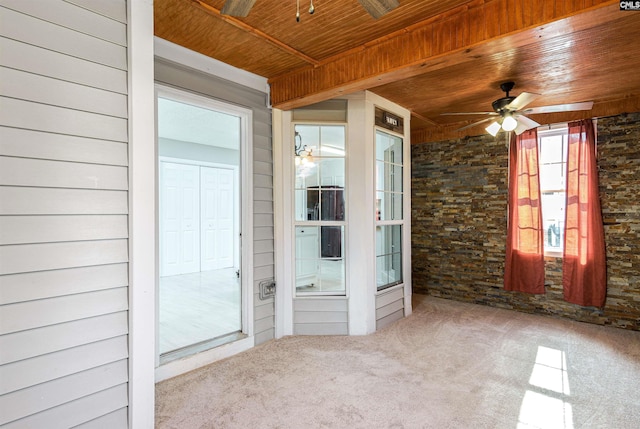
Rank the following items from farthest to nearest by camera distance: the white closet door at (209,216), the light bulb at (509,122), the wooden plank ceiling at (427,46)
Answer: the white closet door at (209,216), the light bulb at (509,122), the wooden plank ceiling at (427,46)

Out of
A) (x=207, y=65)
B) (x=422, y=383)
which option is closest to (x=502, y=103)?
(x=422, y=383)

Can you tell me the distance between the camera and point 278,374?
106 inches

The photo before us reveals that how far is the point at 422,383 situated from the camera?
256cm

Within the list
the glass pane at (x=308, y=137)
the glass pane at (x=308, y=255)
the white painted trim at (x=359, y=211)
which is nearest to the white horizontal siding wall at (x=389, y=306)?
the white painted trim at (x=359, y=211)

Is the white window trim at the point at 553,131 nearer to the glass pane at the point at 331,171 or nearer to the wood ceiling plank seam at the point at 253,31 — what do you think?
the glass pane at the point at 331,171

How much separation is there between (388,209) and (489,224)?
5.64 feet

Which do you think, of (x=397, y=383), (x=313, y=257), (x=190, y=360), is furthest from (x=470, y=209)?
(x=190, y=360)

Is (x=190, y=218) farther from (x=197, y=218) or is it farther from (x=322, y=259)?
(x=322, y=259)

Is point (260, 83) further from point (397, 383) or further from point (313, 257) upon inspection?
point (397, 383)

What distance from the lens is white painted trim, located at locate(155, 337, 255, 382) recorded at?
2.64 metres

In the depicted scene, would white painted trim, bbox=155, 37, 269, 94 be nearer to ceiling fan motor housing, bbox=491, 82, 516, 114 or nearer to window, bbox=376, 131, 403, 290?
window, bbox=376, 131, 403, 290

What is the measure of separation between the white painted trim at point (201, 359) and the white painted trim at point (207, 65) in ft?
7.91

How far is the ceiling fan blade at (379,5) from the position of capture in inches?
60.9

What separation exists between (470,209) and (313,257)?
2.60 m
